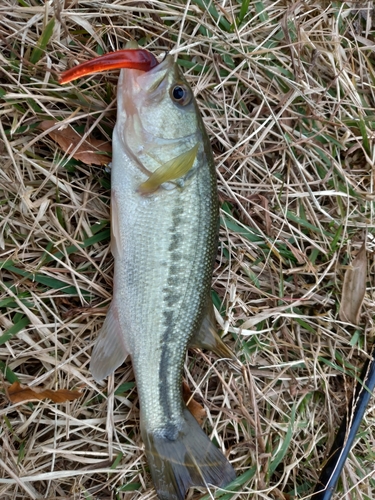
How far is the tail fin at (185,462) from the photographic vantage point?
205 cm

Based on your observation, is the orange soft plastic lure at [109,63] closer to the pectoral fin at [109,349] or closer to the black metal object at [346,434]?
the pectoral fin at [109,349]

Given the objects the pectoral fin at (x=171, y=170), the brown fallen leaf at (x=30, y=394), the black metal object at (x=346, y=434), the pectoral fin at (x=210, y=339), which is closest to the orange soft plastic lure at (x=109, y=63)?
the pectoral fin at (x=171, y=170)

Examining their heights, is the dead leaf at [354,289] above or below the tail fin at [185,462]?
above

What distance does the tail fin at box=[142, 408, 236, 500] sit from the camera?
205 cm

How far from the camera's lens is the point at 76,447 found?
2.15 metres

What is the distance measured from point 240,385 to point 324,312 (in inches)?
24.9

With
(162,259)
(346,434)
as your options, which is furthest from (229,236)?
(346,434)

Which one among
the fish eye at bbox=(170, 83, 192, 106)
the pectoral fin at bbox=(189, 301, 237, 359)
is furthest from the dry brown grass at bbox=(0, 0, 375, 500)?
the fish eye at bbox=(170, 83, 192, 106)

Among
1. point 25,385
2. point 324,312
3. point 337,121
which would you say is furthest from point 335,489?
point 337,121

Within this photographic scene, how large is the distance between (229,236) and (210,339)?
56cm

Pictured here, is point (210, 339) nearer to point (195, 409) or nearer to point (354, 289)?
point (195, 409)

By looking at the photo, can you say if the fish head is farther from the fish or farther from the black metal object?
the black metal object

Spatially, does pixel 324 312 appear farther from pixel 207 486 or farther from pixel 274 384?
pixel 207 486

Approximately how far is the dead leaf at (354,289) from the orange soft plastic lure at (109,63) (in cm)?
157
